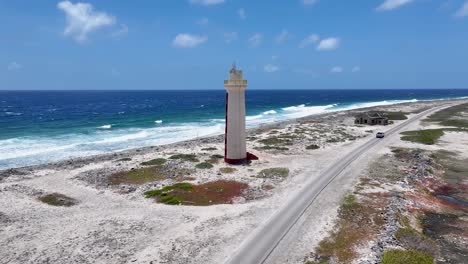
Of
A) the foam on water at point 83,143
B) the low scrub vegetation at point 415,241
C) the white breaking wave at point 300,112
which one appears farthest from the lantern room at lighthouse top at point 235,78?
the white breaking wave at point 300,112

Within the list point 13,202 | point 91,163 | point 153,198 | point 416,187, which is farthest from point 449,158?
point 13,202

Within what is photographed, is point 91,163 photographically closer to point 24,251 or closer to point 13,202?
point 13,202

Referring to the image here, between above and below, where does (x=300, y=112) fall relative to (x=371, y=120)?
below

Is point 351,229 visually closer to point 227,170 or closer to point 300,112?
point 227,170

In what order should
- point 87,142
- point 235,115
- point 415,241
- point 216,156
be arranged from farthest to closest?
point 87,142 → point 216,156 → point 235,115 → point 415,241

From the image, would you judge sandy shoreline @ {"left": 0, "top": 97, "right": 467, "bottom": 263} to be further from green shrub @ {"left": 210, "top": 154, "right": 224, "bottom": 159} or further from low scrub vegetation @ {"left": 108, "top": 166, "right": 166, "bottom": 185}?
low scrub vegetation @ {"left": 108, "top": 166, "right": 166, "bottom": 185}

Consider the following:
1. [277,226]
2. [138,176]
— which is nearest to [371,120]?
[138,176]

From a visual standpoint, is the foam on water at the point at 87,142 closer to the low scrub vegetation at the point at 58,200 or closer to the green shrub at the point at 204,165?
the low scrub vegetation at the point at 58,200
